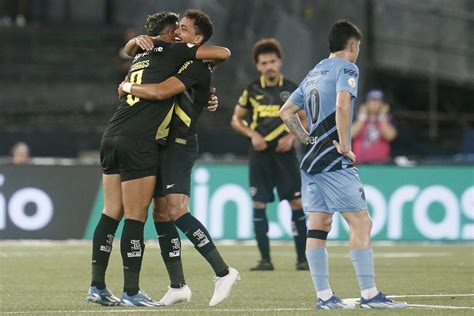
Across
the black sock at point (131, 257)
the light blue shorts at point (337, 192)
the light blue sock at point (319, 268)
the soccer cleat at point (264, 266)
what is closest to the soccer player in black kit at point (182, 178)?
the black sock at point (131, 257)

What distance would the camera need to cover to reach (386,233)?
18.2 meters

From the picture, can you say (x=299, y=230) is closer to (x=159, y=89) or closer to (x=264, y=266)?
(x=264, y=266)

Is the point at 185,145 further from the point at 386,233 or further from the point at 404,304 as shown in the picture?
the point at 386,233

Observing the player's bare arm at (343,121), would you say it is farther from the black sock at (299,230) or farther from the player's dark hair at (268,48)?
the player's dark hair at (268,48)

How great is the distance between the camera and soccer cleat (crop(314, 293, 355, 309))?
9.22 meters

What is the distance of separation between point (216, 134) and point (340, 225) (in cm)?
376

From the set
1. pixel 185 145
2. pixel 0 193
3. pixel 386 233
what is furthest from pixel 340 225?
pixel 185 145

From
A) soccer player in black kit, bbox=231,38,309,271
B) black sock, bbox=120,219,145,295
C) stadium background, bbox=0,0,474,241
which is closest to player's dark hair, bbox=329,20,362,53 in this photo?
black sock, bbox=120,219,145,295

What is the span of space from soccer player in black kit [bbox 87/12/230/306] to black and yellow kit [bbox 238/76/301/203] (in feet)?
13.8

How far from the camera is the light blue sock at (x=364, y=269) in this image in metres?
9.23

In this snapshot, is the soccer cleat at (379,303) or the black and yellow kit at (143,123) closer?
the soccer cleat at (379,303)

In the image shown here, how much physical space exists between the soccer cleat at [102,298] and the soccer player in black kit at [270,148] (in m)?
4.18

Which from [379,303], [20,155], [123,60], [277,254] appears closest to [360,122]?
[277,254]

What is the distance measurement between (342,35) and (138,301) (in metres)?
2.41
